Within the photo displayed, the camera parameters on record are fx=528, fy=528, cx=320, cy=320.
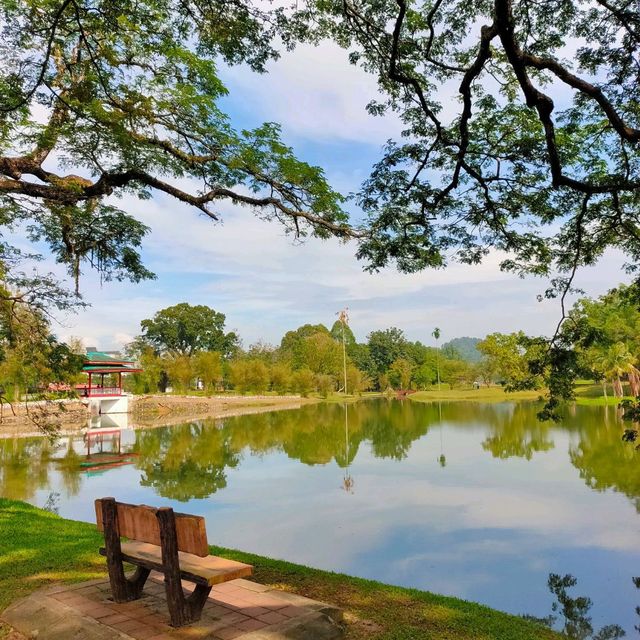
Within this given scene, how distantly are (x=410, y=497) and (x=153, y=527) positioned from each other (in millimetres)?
6979

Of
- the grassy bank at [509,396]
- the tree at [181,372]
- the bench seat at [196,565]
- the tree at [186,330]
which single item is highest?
the tree at [186,330]

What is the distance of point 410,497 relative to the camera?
9.21 metres

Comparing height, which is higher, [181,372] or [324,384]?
[181,372]

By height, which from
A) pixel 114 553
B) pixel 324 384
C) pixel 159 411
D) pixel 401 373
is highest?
pixel 114 553

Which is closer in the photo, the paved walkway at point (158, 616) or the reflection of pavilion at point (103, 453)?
the paved walkway at point (158, 616)

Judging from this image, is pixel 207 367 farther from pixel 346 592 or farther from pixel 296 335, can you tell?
pixel 346 592

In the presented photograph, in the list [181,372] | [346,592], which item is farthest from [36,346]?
[181,372]

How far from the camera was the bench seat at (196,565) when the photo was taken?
2.74m

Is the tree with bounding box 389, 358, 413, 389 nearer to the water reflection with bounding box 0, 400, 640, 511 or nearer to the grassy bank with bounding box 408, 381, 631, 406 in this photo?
the grassy bank with bounding box 408, 381, 631, 406

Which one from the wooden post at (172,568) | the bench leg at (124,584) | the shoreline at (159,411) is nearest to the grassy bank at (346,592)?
the bench leg at (124,584)

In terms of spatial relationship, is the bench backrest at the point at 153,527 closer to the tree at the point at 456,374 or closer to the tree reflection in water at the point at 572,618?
the tree reflection in water at the point at 572,618

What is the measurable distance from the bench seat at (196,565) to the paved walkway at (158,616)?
28 cm

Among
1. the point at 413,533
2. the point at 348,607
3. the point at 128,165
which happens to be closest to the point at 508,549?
the point at 413,533

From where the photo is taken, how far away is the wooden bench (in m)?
2.81
